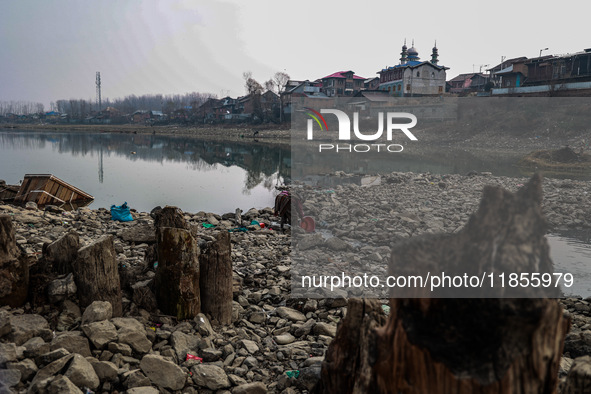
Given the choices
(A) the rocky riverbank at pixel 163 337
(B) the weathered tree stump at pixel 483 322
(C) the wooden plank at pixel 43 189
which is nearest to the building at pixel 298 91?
(C) the wooden plank at pixel 43 189

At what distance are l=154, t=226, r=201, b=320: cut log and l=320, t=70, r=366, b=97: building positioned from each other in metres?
51.9

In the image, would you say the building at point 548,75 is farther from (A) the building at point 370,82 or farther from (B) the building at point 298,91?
(B) the building at point 298,91

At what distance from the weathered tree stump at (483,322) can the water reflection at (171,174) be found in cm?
1326

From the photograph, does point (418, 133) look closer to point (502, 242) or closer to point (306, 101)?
point (306, 101)

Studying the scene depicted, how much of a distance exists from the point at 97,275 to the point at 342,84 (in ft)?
176

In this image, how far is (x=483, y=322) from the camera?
65.2 inches

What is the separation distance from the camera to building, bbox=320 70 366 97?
54.4 meters

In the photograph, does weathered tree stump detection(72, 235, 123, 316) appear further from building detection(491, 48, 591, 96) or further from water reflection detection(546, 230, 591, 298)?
building detection(491, 48, 591, 96)

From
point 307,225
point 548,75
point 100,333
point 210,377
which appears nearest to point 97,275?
point 100,333

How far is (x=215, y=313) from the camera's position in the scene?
438 cm

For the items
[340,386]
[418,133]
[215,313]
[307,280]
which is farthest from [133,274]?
[418,133]

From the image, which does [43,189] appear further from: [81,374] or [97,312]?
[81,374]

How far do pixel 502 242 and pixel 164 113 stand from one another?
99.2 m

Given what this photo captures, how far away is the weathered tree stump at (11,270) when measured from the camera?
3824 mm
